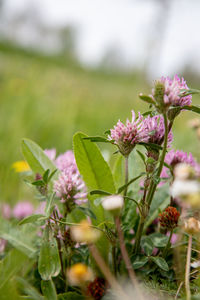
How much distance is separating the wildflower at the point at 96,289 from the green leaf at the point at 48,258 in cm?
8

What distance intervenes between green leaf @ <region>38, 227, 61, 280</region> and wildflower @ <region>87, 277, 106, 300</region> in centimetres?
8

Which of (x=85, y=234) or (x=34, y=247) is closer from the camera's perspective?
(x=85, y=234)

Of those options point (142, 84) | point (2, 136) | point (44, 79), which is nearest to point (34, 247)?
point (2, 136)

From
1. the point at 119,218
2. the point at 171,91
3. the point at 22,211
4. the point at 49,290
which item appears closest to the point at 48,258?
the point at 49,290

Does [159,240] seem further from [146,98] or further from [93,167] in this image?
[146,98]

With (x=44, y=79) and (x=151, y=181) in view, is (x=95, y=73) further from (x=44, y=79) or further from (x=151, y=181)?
(x=151, y=181)

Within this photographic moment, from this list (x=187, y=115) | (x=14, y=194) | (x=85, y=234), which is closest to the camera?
(x=85, y=234)

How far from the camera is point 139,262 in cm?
66

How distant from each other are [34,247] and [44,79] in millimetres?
4099

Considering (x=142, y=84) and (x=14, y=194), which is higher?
(x=142, y=84)

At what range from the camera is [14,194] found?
1.47 m

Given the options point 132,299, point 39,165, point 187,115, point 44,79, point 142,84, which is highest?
point 142,84

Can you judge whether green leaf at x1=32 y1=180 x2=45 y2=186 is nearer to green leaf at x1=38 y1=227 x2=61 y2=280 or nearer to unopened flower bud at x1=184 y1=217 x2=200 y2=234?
green leaf at x1=38 y1=227 x2=61 y2=280

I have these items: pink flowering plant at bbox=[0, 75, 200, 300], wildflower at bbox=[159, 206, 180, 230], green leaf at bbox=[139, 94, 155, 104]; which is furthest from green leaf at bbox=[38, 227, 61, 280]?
green leaf at bbox=[139, 94, 155, 104]
